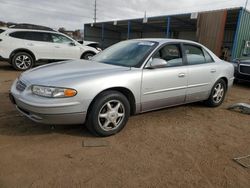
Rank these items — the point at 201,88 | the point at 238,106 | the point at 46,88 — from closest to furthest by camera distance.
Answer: the point at 46,88, the point at 201,88, the point at 238,106

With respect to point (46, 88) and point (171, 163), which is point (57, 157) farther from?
point (171, 163)

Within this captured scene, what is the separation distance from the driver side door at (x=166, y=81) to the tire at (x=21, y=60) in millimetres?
6735

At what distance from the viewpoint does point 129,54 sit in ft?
13.0

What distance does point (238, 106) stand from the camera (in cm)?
509

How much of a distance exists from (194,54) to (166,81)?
1104 millimetres

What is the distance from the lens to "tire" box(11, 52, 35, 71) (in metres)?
8.78

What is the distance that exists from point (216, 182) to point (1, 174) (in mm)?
2255

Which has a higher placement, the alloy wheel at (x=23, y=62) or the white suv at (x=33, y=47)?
the white suv at (x=33, y=47)

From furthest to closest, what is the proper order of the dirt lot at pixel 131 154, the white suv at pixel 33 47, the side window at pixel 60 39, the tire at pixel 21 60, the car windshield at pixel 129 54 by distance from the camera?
the side window at pixel 60 39 → the tire at pixel 21 60 → the white suv at pixel 33 47 → the car windshield at pixel 129 54 → the dirt lot at pixel 131 154

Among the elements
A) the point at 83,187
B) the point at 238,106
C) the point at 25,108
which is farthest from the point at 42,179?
the point at 238,106

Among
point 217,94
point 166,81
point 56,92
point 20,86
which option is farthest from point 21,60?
point 217,94

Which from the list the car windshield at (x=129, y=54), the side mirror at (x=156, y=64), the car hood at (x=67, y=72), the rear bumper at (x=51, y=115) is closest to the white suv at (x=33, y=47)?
the car windshield at (x=129, y=54)

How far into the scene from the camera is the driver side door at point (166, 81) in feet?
12.0

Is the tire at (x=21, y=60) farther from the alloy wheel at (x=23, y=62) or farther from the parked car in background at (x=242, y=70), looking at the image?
the parked car in background at (x=242, y=70)
